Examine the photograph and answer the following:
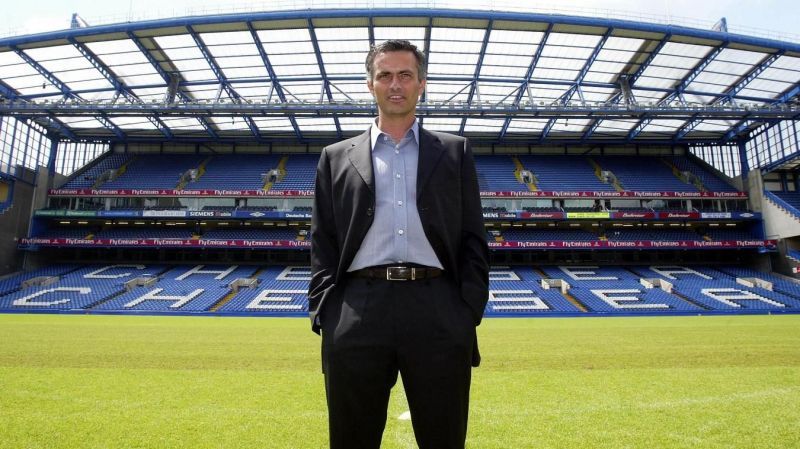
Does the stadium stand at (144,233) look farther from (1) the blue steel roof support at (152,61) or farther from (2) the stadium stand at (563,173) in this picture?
(2) the stadium stand at (563,173)

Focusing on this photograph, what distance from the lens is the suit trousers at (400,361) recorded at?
7.00 ft

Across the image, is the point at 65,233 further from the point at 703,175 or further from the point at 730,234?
the point at 703,175

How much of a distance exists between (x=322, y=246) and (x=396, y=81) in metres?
1.01

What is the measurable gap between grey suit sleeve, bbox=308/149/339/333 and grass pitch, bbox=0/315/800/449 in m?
1.95

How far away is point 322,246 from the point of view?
2469mm

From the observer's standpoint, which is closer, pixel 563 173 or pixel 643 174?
pixel 643 174

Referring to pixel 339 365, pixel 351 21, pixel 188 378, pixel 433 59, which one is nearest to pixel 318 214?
pixel 339 365

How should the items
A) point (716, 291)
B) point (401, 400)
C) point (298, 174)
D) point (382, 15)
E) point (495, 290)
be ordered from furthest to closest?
point (298, 174) < point (495, 290) < point (716, 291) < point (382, 15) < point (401, 400)

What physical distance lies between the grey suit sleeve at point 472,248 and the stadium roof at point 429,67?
82.1ft

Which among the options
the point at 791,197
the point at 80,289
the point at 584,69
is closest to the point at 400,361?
the point at 584,69

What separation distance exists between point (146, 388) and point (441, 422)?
16.7 ft

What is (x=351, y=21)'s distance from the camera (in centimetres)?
2547

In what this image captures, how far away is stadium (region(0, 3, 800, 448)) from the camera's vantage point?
4934 mm

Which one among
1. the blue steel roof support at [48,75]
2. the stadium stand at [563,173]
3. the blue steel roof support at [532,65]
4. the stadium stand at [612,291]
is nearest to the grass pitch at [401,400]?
the stadium stand at [612,291]
